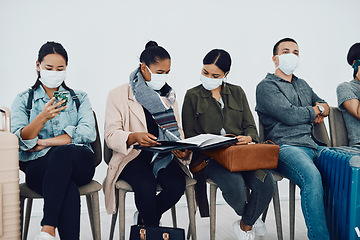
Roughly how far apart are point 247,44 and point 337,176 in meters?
1.83

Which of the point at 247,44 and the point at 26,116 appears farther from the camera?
the point at 247,44

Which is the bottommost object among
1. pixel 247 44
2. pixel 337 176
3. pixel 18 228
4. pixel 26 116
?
pixel 18 228

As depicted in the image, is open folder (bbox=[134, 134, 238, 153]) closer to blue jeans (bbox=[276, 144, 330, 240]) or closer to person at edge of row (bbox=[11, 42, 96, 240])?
person at edge of row (bbox=[11, 42, 96, 240])

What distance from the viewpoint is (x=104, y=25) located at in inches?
128

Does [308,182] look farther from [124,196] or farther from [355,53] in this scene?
[355,53]

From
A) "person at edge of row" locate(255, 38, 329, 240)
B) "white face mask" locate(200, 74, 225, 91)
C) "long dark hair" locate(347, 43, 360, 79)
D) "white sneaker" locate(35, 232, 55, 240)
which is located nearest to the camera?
"white sneaker" locate(35, 232, 55, 240)

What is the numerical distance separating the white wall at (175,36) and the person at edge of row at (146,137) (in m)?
0.79

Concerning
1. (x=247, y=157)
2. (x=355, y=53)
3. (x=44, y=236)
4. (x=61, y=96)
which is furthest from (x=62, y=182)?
(x=355, y=53)

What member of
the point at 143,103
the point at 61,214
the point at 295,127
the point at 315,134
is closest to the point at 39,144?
the point at 61,214

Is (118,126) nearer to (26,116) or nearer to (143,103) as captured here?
(143,103)

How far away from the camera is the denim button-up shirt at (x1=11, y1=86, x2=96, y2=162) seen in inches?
79.9

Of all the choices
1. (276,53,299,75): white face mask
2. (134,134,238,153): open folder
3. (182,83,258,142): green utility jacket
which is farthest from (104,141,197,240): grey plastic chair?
(276,53,299,75): white face mask

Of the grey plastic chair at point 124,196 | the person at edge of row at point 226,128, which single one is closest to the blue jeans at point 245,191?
the person at edge of row at point 226,128

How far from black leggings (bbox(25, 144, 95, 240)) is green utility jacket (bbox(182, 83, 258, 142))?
0.74 m
